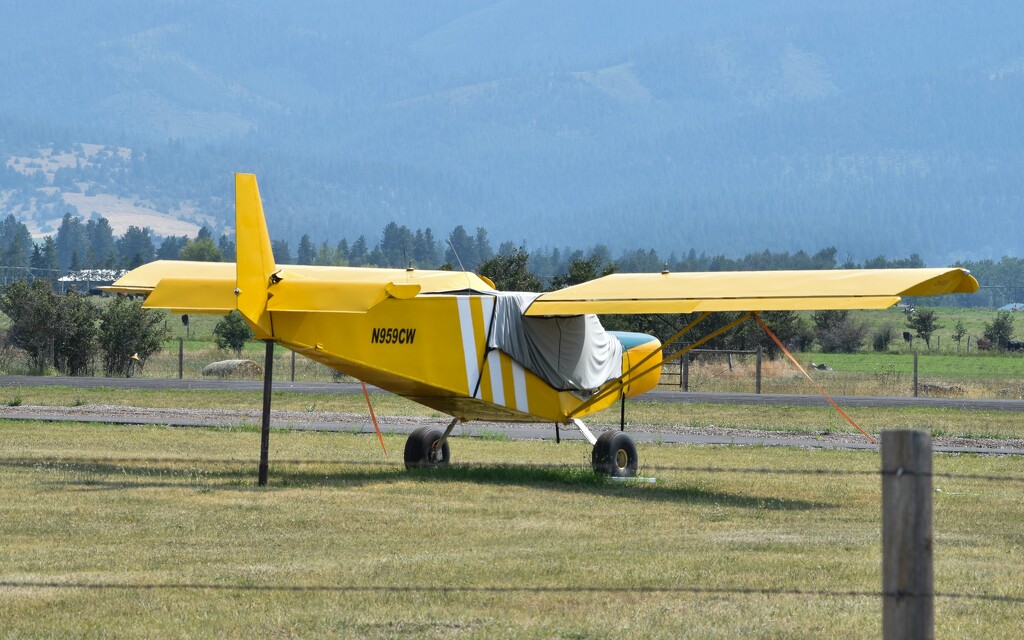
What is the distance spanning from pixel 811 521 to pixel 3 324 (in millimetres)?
70564

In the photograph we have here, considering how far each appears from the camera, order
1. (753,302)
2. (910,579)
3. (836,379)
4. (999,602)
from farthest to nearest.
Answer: (836,379)
(753,302)
(999,602)
(910,579)

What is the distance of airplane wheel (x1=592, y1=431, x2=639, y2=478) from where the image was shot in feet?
60.4

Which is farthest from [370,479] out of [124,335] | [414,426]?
[124,335]

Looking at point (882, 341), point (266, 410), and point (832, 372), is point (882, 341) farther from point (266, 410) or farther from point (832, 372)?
point (266, 410)

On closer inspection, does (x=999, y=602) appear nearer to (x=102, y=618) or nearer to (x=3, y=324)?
(x=102, y=618)

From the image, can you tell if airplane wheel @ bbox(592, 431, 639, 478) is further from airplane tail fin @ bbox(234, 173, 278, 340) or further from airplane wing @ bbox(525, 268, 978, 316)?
airplane tail fin @ bbox(234, 173, 278, 340)

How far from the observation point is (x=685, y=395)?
38.5m

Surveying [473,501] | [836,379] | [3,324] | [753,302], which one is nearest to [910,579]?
[473,501]

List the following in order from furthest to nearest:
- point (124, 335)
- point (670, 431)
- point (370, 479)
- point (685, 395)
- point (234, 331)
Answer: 1. point (234, 331)
2. point (124, 335)
3. point (685, 395)
4. point (670, 431)
5. point (370, 479)

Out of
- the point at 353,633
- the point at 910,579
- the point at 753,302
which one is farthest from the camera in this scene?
the point at 753,302

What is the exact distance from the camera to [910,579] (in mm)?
5484

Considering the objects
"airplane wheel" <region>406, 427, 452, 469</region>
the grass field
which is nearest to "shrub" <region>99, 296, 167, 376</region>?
the grass field

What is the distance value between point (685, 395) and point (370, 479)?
2186 cm

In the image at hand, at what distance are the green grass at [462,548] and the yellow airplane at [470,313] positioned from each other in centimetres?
103
